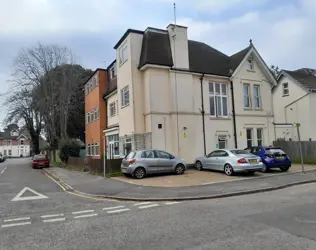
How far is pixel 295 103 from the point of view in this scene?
28.8 metres

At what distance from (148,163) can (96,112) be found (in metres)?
15.6

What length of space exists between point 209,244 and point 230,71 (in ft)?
63.0

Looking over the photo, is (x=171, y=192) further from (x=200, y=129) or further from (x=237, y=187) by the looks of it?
(x=200, y=129)

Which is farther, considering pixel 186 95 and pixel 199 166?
pixel 186 95

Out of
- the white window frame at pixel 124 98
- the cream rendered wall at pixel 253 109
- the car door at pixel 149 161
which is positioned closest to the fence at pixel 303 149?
the cream rendered wall at pixel 253 109

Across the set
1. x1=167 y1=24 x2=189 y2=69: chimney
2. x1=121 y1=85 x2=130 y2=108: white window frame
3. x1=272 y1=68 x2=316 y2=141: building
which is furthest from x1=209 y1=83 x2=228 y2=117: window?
x1=121 y1=85 x2=130 y2=108: white window frame

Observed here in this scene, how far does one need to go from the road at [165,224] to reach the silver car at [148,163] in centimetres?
560

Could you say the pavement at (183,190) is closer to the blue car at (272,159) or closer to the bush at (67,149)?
the blue car at (272,159)

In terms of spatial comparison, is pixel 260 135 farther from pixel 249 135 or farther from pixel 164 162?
pixel 164 162

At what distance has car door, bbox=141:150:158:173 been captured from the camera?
609 inches

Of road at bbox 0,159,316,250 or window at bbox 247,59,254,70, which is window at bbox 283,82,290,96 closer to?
window at bbox 247,59,254,70

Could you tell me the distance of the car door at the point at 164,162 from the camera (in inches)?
623

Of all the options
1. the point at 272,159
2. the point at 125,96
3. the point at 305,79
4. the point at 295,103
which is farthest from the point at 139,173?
the point at 305,79

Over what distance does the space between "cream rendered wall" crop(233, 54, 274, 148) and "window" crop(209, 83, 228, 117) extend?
95 cm
